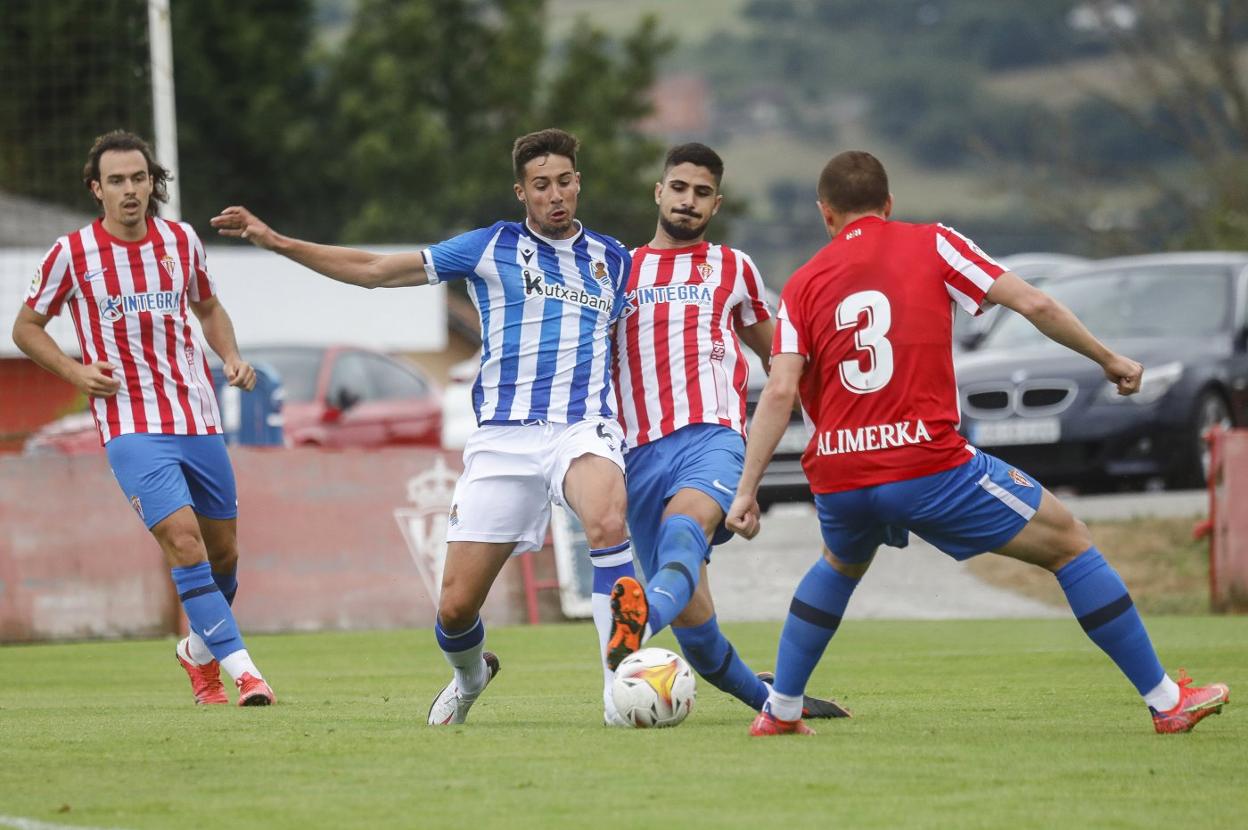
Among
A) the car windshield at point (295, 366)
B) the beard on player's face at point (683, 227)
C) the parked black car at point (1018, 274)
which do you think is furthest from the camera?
the car windshield at point (295, 366)

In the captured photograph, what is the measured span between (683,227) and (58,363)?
10.1 ft

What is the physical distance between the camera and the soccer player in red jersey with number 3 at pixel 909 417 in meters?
7.01

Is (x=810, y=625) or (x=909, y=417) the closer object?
(x=909, y=417)

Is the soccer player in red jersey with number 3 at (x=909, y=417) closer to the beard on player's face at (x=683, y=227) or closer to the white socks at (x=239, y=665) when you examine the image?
the beard on player's face at (x=683, y=227)

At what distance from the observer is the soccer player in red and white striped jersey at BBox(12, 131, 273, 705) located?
9.38 meters

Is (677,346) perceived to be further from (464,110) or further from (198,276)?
(464,110)

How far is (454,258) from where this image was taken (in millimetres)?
7973

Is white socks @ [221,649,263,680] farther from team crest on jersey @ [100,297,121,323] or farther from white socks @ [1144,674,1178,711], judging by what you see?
white socks @ [1144,674,1178,711]

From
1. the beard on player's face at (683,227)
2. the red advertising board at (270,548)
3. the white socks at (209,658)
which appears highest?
the beard on player's face at (683,227)

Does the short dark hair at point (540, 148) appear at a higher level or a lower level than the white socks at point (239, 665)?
higher

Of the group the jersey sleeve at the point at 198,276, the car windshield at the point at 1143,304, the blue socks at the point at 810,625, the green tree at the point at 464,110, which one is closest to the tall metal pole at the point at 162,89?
the jersey sleeve at the point at 198,276

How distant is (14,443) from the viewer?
19.3 m

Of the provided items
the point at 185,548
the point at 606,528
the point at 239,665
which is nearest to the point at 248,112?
the point at 185,548

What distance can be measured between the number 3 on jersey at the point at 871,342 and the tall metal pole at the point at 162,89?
880 cm
